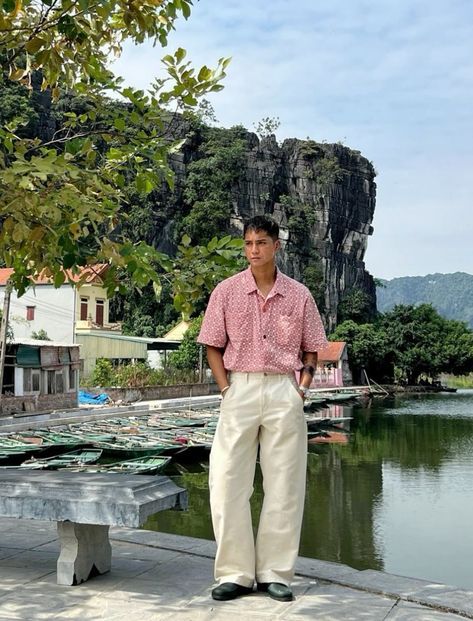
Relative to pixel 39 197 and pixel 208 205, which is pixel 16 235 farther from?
pixel 208 205

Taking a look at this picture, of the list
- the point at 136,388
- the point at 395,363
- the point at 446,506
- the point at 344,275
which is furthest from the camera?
the point at 344,275

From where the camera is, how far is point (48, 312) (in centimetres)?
3438

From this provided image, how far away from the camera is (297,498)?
10.9 ft

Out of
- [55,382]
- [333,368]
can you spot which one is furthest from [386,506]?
[333,368]

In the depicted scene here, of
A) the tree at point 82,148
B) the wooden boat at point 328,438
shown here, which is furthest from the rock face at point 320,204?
the tree at point 82,148

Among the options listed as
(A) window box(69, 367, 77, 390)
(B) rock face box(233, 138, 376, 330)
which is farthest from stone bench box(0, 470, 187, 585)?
(B) rock face box(233, 138, 376, 330)

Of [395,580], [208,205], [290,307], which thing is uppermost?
[208,205]

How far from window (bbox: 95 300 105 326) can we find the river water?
1687 cm

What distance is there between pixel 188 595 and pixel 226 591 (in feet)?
0.60

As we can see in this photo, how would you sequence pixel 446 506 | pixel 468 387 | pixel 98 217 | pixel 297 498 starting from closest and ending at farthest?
pixel 297 498 < pixel 98 217 < pixel 446 506 < pixel 468 387

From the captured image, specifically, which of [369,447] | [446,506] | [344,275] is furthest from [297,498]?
[344,275]

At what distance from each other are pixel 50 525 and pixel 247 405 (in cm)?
209

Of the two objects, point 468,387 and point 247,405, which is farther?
point 468,387

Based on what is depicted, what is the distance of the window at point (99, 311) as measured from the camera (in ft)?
123
